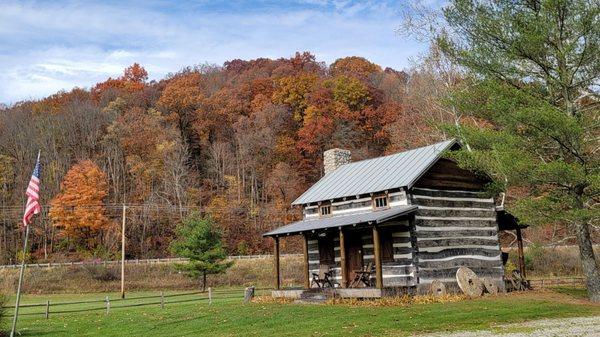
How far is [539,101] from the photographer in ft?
64.2

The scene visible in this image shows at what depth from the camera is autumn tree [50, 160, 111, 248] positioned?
177ft

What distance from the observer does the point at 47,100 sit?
8044 centimetres

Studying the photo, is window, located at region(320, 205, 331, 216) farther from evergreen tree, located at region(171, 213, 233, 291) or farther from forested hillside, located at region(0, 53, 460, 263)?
forested hillside, located at region(0, 53, 460, 263)

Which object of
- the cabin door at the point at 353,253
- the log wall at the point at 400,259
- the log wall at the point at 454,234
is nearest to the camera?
the log wall at the point at 400,259

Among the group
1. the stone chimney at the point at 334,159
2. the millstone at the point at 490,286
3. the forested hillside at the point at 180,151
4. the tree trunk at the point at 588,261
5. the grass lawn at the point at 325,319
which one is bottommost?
the grass lawn at the point at 325,319

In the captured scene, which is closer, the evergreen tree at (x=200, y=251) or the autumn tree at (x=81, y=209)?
the evergreen tree at (x=200, y=251)

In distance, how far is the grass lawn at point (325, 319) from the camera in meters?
14.5

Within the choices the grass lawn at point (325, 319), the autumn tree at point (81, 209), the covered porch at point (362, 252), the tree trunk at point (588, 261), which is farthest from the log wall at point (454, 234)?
the autumn tree at point (81, 209)

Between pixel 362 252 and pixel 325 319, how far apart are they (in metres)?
7.86

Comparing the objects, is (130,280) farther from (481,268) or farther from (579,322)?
(579,322)

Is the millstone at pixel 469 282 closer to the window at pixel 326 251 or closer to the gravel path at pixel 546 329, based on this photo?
the window at pixel 326 251

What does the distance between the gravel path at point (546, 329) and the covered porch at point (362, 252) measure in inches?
267

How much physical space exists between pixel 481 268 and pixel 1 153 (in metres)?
60.6

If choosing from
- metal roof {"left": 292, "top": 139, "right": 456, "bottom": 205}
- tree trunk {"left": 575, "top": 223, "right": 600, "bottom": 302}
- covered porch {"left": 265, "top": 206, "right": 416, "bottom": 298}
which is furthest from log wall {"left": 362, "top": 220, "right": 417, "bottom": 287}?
tree trunk {"left": 575, "top": 223, "right": 600, "bottom": 302}
